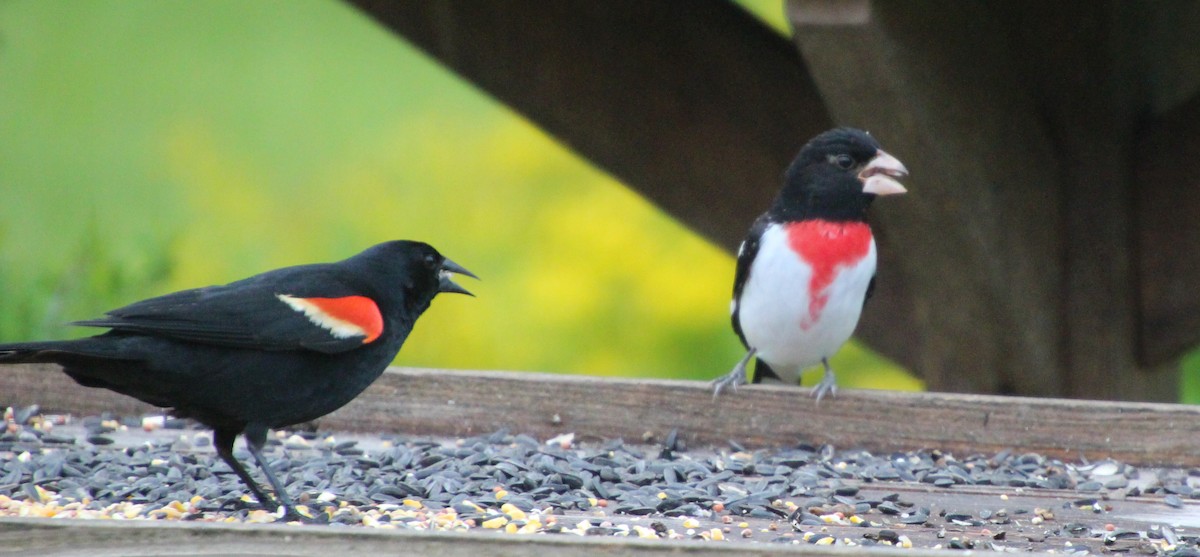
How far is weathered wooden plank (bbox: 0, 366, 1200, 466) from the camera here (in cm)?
290

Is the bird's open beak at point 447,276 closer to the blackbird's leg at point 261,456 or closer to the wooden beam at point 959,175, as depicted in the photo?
the blackbird's leg at point 261,456

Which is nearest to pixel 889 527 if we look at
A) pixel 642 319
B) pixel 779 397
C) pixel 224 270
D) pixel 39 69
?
pixel 779 397

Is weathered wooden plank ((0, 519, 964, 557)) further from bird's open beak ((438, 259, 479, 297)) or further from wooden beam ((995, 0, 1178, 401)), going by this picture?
wooden beam ((995, 0, 1178, 401))

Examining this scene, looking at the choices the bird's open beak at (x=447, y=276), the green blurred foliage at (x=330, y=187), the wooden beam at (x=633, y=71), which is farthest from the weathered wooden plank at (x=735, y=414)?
the green blurred foliage at (x=330, y=187)

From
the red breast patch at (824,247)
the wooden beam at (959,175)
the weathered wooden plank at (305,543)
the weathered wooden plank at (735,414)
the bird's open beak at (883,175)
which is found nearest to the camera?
the weathered wooden plank at (305,543)

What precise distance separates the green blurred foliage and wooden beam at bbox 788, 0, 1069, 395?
2.20m

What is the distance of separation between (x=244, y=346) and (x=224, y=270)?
13.1 ft

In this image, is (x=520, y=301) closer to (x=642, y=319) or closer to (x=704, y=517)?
(x=642, y=319)

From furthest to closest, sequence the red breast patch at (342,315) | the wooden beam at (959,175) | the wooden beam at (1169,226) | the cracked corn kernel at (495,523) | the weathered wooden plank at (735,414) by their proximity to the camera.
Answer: the wooden beam at (1169,226)
the weathered wooden plank at (735,414)
the wooden beam at (959,175)
the red breast patch at (342,315)
the cracked corn kernel at (495,523)

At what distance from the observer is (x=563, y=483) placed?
8.44 ft

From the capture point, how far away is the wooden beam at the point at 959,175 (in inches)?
108

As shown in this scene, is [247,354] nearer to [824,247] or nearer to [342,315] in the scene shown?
[342,315]

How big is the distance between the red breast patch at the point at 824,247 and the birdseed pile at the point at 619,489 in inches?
23.6

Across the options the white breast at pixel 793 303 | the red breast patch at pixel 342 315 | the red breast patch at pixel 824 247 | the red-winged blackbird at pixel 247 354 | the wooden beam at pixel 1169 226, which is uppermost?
the wooden beam at pixel 1169 226
